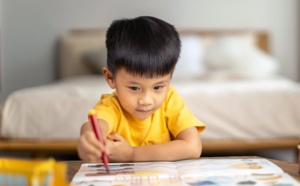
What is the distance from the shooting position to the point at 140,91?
3.38 feet

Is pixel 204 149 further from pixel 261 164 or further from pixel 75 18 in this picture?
pixel 75 18

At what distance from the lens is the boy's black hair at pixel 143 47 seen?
104 centimetres

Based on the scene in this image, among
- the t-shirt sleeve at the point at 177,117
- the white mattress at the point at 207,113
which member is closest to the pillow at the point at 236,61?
the white mattress at the point at 207,113

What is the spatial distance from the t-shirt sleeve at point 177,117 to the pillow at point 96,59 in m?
2.32

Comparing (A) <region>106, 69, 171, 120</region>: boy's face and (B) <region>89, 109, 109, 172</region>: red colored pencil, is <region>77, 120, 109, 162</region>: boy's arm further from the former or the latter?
(A) <region>106, 69, 171, 120</region>: boy's face

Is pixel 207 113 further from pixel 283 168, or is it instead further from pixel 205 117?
pixel 283 168

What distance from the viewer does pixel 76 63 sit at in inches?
150

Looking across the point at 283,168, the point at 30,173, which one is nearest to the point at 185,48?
the point at 283,168

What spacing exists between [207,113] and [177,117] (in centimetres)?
113

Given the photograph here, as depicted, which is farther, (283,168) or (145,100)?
(145,100)

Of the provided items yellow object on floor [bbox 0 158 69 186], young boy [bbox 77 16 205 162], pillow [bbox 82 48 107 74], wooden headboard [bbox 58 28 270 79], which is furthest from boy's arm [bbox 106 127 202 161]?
wooden headboard [bbox 58 28 270 79]

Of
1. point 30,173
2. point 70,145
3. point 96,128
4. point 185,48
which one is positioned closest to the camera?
point 30,173

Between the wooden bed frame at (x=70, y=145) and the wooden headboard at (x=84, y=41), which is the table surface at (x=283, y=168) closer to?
the wooden bed frame at (x=70, y=145)

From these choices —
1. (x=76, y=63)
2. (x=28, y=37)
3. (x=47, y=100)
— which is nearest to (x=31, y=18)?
(x=28, y=37)
